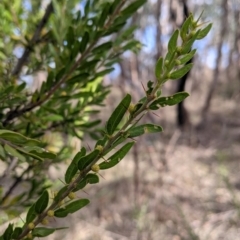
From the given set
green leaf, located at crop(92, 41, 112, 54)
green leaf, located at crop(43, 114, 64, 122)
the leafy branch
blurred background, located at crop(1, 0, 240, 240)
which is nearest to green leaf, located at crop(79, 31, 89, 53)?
green leaf, located at crop(92, 41, 112, 54)

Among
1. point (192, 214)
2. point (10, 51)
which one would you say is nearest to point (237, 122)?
point (192, 214)

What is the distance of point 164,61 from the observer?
0.55 m

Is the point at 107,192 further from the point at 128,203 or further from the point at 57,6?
the point at 57,6

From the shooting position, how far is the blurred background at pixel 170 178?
343 centimetres

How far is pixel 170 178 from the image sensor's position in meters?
5.52

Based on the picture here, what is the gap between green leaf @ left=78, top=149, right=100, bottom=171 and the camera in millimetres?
551

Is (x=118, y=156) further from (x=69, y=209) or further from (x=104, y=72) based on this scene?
(x=104, y=72)

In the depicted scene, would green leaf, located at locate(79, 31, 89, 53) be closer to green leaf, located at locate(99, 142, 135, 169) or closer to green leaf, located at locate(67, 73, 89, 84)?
green leaf, located at locate(67, 73, 89, 84)

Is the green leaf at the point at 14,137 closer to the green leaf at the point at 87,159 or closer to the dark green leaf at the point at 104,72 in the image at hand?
the green leaf at the point at 87,159

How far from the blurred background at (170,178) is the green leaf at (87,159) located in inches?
66.1

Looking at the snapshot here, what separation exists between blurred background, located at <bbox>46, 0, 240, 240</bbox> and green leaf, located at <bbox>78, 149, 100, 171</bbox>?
1.68 meters

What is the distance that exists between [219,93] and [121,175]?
6662mm

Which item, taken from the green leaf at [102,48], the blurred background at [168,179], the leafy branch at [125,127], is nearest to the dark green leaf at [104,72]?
the green leaf at [102,48]

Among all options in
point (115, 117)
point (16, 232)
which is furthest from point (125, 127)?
point (16, 232)
